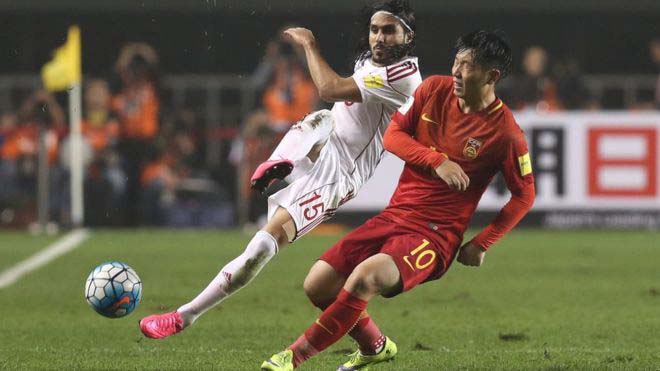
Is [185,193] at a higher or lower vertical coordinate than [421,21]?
lower

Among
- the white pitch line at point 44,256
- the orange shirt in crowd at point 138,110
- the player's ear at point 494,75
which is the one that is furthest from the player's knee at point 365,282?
the orange shirt in crowd at point 138,110

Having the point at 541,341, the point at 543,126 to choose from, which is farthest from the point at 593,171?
the point at 541,341

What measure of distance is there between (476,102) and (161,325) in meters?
1.96

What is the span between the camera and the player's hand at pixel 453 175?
6.66 metres

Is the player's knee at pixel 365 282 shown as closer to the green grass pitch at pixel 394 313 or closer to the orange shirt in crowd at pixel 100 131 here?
the green grass pitch at pixel 394 313

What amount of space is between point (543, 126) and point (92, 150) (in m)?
5.66

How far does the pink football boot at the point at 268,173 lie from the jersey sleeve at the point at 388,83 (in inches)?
23.3

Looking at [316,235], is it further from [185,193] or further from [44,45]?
[44,45]

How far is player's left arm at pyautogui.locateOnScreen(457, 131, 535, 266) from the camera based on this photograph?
692cm

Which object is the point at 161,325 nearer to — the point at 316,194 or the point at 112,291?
the point at 112,291

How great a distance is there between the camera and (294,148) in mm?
7754

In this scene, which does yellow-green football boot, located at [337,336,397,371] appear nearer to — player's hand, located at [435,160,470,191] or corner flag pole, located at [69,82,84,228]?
player's hand, located at [435,160,470,191]

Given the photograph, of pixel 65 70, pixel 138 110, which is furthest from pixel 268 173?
pixel 138 110

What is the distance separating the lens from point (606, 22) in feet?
68.9
